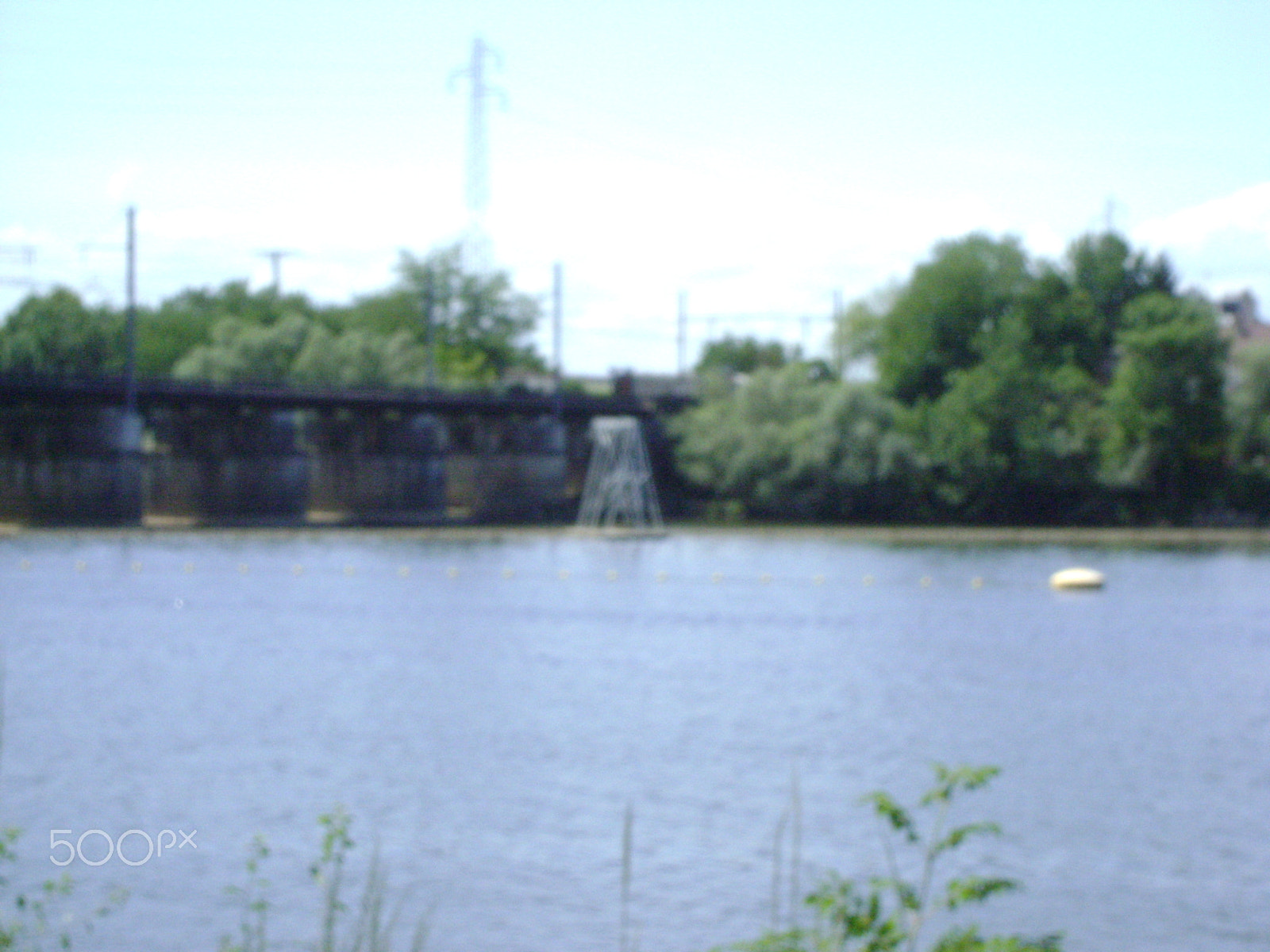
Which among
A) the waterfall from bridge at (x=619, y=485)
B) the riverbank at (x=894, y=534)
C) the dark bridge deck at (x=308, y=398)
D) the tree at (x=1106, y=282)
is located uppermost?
the tree at (x=1106, y=282)

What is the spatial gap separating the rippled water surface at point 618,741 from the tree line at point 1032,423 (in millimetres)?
26574

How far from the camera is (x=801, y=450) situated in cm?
8338

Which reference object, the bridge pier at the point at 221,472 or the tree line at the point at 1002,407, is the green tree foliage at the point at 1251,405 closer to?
the tree line at the point at 1002,407

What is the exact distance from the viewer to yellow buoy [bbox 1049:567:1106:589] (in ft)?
185

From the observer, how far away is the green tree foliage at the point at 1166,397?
81.8m

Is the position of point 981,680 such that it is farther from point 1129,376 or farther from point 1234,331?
point 1234,331

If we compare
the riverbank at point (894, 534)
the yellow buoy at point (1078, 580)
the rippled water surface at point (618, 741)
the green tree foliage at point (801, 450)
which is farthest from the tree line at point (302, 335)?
the yellow buoy at point (1078, 580)

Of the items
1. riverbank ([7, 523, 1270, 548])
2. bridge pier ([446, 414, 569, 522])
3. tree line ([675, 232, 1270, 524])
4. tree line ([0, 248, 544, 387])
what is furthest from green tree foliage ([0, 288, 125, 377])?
tree line ([675, 232, 1270, 524])

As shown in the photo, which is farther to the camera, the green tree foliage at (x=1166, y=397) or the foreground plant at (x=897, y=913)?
the green tree foliage at (x=1166, y=397)

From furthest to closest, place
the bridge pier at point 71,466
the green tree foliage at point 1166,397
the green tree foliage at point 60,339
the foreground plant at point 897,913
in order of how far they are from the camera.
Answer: the green tree foliage at point 1166,397, the bridge pier at point 71,466, the green tree foliage at point 60,339, the foreground plant at point 897,913

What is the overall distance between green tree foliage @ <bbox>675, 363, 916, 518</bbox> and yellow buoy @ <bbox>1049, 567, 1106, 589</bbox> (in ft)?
85.5

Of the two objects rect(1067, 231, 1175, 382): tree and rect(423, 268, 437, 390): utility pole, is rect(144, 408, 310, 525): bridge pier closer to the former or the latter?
rect(423, 268, 437, 390): utility pole

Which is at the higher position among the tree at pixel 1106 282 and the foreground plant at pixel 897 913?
the tree at pixel 1106 282

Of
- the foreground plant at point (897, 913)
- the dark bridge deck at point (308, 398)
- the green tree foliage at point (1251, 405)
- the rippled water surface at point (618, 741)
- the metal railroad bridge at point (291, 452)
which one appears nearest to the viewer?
the foreground plant at point (897, 913)
